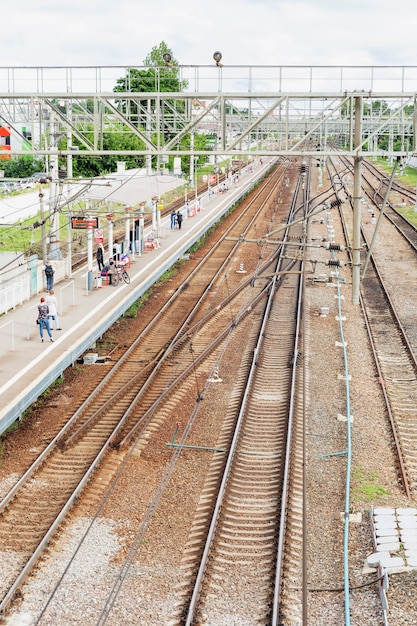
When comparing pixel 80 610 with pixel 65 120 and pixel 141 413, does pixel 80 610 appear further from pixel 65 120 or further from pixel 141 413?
pixel 65 120

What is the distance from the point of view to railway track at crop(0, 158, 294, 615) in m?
12.2

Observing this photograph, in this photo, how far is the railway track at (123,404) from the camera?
12247mm

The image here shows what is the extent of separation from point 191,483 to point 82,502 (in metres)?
1.80

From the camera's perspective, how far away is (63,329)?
68.0 ft

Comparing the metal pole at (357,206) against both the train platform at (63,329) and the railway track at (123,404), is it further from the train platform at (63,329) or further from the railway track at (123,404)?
the train platform at (63,329)

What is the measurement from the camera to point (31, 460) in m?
14.6

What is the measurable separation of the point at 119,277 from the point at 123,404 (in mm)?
10027

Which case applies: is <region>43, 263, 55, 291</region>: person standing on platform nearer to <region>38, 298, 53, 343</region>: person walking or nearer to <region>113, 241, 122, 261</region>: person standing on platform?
<region>38, 298, 53, 343</region>: person walking

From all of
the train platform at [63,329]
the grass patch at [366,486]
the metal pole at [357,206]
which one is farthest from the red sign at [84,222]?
the grass patch at [366,486]

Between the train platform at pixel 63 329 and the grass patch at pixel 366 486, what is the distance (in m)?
5.74

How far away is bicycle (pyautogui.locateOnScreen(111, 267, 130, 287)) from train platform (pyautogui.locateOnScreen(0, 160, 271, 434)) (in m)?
0.16

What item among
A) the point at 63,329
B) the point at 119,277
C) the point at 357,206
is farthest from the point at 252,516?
the point at 119,277

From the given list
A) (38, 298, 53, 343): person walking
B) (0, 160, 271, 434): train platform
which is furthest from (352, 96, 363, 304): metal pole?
(38, 298, 53, 343): person walking

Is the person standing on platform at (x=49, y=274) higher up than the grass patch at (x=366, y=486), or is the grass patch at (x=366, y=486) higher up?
the person standing on platform at (x=49, y=274)
